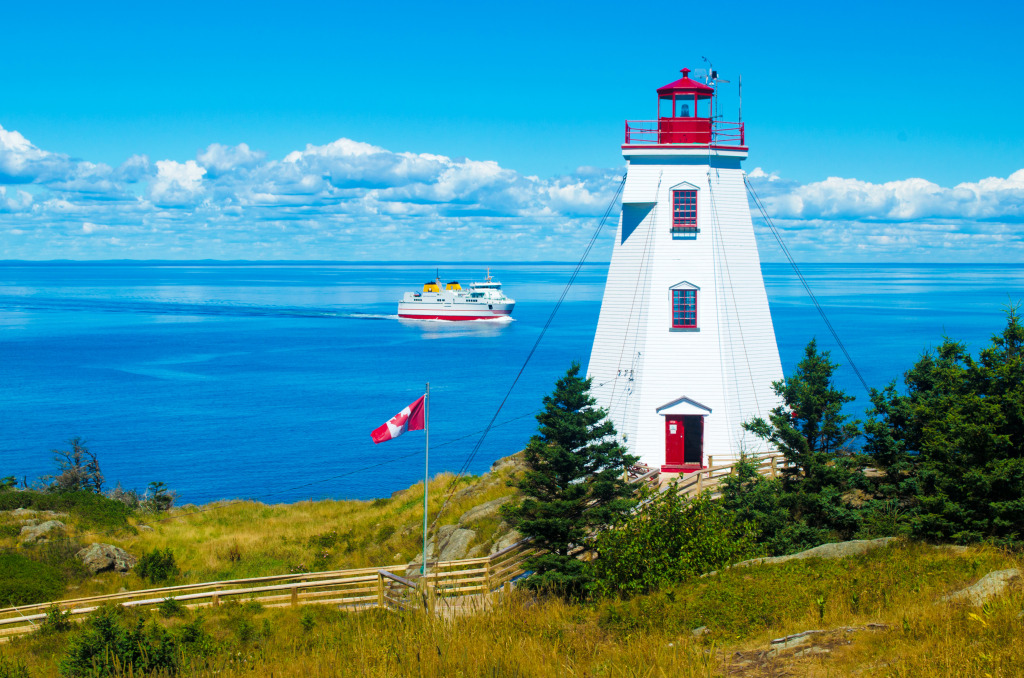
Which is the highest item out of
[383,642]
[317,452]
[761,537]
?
[383,642]

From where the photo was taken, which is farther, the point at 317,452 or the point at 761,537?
the point at 317,452

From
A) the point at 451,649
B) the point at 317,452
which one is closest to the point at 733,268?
the point at 451,649

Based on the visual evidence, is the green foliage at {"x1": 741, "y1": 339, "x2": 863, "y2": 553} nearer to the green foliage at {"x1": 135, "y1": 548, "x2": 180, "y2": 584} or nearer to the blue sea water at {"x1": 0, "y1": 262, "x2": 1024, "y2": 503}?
the blue sea water at {"x1": 0, "y1": 262, "x2": 1024, "y2": 503}

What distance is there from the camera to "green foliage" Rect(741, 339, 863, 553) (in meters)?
14.7

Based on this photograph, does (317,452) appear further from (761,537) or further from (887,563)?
(887,563)

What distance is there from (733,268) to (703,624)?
44.4ft

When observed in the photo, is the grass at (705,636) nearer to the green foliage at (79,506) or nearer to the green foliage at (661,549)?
the green foliage at (661,549)

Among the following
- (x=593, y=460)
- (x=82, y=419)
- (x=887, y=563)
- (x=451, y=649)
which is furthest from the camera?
(x=82, y=419)

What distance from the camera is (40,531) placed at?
21.4m

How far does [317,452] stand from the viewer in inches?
1826

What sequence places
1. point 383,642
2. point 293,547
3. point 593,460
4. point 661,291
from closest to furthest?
1. point 383,642
2. point 593,460
3. point 661,291
4. point 293,547

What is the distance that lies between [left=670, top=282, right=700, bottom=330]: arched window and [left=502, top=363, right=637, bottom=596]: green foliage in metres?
6.64

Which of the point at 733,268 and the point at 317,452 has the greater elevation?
the point at 733,268

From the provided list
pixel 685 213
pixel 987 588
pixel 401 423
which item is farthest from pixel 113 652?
pixel 685 213
